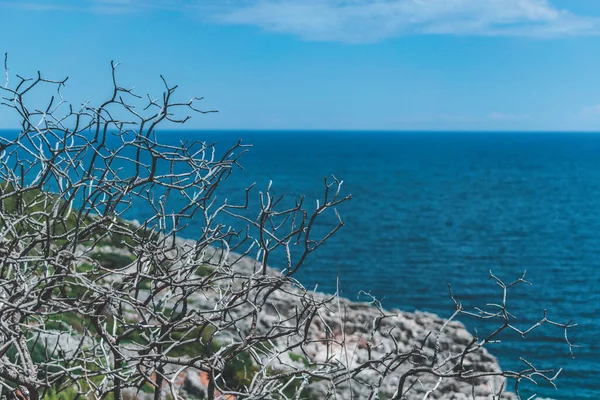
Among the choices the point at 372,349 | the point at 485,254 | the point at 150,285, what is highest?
the point at 150,285

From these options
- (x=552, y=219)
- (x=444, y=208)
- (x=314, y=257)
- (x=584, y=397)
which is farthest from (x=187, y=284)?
(x=444, y=208)

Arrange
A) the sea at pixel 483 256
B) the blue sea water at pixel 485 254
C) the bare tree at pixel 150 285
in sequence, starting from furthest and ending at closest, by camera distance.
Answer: the blue sea water at pixel 485 254
the sea at pixel 483 256
the bare tree at pixel 150 285

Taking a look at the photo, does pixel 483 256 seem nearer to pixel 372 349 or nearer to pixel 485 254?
pixel 485 254

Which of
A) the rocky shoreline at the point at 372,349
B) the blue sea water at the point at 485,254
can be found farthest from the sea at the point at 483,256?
the rocky shoreline at the point at 372,349

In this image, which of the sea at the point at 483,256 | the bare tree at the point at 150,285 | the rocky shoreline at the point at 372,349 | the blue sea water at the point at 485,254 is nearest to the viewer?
the bare tree at the point at 150,285

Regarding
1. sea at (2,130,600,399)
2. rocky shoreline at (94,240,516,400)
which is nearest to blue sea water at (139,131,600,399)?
sea at (2,130,600,399)

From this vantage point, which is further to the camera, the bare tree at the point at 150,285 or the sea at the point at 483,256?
the sea at the point at 483,256

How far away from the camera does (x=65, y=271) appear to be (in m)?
3.70

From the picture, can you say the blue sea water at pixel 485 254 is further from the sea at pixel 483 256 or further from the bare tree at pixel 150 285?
the bare tree at pixel 150 285

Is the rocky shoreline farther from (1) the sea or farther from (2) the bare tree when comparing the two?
(2) the bare tree

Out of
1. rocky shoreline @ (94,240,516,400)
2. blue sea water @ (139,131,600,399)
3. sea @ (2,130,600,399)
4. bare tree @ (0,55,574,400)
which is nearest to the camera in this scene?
bare tree @ (0,55,574,400)

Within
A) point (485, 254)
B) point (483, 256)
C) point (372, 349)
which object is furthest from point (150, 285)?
point (485, 254)

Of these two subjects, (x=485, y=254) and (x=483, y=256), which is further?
(x=485, y=254)

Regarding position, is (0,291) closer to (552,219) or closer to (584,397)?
(584,397)
